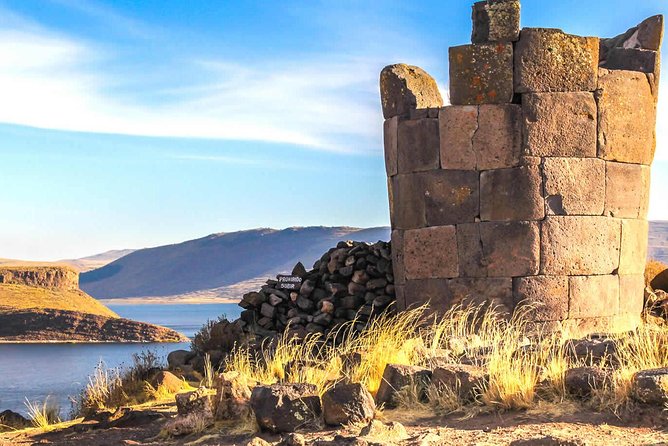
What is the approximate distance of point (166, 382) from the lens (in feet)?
36.2

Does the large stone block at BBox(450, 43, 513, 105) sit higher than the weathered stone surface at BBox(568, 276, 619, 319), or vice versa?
the large stone block at BBox(450, 43, 513, 105)

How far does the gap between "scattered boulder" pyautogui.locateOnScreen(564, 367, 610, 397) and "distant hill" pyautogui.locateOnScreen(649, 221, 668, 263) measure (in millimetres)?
143571

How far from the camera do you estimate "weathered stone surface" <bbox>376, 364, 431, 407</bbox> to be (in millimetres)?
7988

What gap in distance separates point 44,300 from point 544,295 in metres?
43.6

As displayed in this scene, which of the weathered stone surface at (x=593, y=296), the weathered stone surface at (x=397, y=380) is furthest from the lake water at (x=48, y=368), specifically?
the weathered stone surface at (x=397, y=380)

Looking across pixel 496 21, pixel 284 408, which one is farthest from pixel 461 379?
pixel 496 21

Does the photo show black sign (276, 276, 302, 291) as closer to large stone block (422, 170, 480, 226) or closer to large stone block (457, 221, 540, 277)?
large stone block (422, 170, 480, 226)

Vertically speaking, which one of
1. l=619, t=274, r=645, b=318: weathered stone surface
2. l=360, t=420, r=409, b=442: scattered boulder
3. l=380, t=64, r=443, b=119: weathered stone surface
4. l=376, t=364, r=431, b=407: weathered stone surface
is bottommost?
l=360, t=420, r=409, b=442: scattered boulder

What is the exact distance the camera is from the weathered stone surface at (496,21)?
11.5 m

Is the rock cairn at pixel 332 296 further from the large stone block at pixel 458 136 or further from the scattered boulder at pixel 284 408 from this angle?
the scattered boulder at pixel 284 408

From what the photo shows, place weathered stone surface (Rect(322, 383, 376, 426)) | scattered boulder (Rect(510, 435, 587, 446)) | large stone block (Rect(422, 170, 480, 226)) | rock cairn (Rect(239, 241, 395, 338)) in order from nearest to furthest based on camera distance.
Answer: scattered boulder (Rect(510, 435, 587, 446)) < weathered stone surface (Rect(322, 383, 376, 426)) < large stone block (Rect(422, 170, 480, 226)) < rock cairn (Rect(239, 241, 395, 338))

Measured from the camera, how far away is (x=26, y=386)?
81.2 feet

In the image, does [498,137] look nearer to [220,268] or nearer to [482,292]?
[482,292]

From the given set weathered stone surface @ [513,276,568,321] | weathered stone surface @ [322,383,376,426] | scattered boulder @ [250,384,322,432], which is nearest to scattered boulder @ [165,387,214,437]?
scattered boulder @ [250,384,322,432]
